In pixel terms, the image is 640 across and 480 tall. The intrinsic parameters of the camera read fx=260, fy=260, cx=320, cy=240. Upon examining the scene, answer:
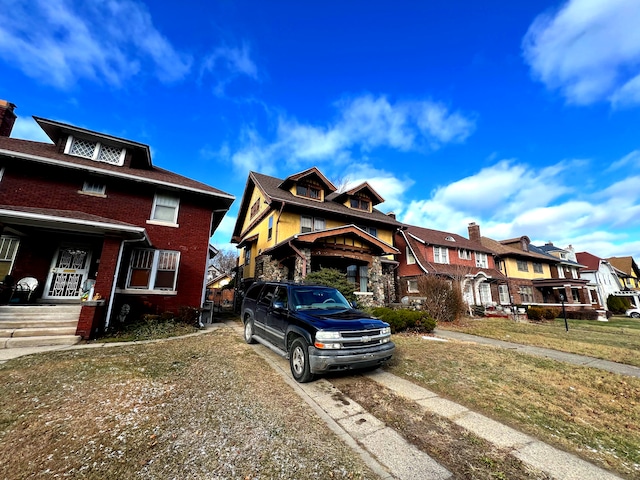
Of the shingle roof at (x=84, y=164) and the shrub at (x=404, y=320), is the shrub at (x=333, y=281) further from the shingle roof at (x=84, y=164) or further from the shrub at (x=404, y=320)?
the shingle roof at (x=84, y=164)

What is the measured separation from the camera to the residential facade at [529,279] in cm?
2694

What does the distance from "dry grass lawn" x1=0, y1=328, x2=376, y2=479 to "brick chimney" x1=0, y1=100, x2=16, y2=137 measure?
41.2 ft

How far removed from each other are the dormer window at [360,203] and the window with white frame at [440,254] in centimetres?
834

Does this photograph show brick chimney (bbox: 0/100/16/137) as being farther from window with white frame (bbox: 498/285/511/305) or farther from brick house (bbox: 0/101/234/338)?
window with white frame (bbox: 498/285/511/305)

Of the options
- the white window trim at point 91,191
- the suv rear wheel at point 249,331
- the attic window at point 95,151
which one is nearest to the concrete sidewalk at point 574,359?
the suv rear wheel at point 249,331

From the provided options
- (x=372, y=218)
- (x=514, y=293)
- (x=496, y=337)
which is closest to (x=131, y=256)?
(x=372, y=218)

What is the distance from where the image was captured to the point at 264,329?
7.33 metres

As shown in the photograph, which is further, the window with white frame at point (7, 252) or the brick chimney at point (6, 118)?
the brick chimney at point (6, 118)

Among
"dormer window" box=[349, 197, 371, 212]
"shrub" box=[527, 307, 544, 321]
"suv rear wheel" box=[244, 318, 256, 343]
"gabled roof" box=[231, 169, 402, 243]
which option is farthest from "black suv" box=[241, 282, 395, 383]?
"shrub" box=[527, 307, 544, 321]

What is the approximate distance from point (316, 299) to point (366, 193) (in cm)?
1573

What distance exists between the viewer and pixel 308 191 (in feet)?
61.0

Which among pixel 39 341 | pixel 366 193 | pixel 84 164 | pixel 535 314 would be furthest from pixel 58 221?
pixel 535 314

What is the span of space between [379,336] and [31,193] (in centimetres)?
1403

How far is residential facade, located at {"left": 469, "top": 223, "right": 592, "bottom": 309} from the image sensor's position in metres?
26.9
